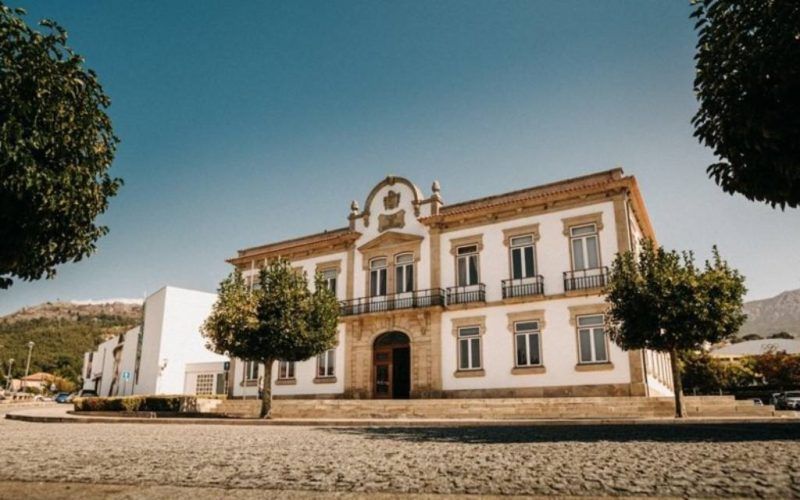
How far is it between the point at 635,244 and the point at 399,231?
1084 centimetres

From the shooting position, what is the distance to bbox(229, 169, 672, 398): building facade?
73.3 ft

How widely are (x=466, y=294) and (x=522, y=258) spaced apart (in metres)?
2.93

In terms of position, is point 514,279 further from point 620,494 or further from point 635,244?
point 620,494

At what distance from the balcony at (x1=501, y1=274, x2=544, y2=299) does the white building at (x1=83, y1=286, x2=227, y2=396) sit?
23.7 m

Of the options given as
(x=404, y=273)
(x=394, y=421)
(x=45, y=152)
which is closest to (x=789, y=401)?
(x=404, y=273)

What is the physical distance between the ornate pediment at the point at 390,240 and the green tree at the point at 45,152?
18968mm

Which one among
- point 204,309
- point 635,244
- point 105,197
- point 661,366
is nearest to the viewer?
point 105,197

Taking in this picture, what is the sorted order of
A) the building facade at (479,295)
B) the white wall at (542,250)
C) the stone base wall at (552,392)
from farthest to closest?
the white wall at (542,250), the building facade at (479,295), the stone base wall at (552,392)

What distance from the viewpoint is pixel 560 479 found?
4.90m

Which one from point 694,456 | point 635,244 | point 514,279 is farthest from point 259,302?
point 694,456

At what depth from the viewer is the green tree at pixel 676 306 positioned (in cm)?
1736

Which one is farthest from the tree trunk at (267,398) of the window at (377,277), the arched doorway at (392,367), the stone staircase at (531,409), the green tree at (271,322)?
the window at (377,277)

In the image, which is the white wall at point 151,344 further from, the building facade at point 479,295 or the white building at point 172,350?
the building facade at point 479,295

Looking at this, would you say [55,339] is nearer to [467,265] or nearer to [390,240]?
[390,240]
